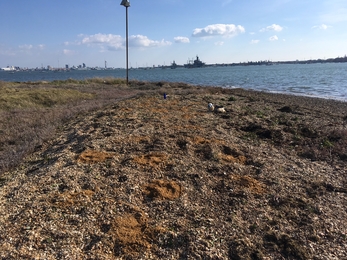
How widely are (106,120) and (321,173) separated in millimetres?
6779

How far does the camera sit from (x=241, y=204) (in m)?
4.70

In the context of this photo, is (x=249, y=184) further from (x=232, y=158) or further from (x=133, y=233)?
(x=133, y=233)

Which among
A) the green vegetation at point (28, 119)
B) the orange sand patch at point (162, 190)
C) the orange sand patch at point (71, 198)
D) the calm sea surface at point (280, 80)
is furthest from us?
the calm sea surface at point (280, 80)

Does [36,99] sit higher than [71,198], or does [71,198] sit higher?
[36,99]

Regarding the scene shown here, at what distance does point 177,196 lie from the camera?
488 cm

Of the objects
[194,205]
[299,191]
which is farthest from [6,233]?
[299,191]

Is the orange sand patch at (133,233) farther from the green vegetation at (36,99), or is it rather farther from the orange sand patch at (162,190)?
the green vegetation at (36,99)

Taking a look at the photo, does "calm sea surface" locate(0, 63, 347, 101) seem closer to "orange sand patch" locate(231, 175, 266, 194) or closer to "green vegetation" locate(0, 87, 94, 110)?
"green vegetation" locate(0, 87, 94, 110)

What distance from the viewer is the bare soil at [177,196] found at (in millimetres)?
3684

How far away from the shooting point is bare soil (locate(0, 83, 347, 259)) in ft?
12.1

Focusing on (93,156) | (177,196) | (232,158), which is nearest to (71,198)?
(177,196)

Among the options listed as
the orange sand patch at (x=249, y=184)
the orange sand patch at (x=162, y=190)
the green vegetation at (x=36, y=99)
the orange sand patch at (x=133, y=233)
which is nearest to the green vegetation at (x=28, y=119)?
the green vegetation at (x=36, y=99)

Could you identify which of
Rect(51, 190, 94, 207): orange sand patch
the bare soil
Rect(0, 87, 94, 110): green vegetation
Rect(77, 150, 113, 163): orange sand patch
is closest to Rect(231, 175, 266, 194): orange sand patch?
the bare soil

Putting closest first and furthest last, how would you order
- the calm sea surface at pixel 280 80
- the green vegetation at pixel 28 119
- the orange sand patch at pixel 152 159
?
the orange sand patch at pixel 152 159
the green vegetation at pixel 28 119
the calm sea surface at pixel 280 80
